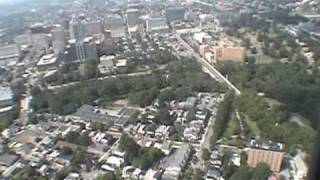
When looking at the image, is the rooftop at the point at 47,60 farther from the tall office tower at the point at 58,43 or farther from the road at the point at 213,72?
the road at the point at 213,72

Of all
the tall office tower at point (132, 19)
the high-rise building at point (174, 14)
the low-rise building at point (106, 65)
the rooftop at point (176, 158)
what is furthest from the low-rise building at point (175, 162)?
the high-rise building at point (174, 14)

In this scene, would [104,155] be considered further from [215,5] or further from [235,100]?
[215,5]

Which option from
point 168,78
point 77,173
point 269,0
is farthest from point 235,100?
point 269,0

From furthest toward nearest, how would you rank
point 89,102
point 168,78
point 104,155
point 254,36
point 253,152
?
point 254,36 → point 168,78 → point 89,102 → point 104,155 → point 253,152

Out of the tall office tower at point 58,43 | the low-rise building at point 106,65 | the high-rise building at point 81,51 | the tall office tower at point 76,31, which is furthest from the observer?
the tall office tower at point 76,31

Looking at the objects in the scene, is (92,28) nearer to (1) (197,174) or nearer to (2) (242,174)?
(1) (197,174)
